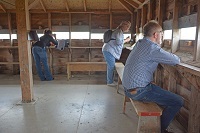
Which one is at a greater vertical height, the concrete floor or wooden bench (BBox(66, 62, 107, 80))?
wooden bench (BBox(66, 62, 107, 80))

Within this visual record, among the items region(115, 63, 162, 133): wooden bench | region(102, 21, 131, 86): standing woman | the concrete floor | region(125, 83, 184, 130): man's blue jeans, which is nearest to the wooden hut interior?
the concrete floor

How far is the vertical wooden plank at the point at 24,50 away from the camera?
3.29m

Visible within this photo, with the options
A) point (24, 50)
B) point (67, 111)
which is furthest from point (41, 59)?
point (67, 111)

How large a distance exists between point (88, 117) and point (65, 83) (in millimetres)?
2351

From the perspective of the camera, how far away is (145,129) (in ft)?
6.37

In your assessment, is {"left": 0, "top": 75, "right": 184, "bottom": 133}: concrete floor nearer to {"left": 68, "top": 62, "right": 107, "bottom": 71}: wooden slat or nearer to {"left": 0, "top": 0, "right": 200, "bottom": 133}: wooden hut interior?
{"left": 0, "top": 0, "right": 200, "bottom": 133}: wooden hut interior

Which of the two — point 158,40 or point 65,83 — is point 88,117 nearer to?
point 158,40

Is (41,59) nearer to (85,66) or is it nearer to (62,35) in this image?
(85,66)

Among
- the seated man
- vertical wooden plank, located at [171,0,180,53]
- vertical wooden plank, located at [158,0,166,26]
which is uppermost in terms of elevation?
vertical wooden plank, located at [158,0,166,26]

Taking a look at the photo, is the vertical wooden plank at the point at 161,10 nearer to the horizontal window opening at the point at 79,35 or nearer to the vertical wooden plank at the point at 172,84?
the vertical wooden plank at the point at 172,84

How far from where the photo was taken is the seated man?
77.5 inches

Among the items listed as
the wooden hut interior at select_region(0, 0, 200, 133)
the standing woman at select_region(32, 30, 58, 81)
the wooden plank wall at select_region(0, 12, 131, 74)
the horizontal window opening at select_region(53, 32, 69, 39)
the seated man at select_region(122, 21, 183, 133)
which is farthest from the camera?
the horizontal window opening at select_region(53, 32, 69, 39)

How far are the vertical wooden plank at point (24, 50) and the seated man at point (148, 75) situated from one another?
211cm

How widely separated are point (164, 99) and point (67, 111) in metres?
1.74
